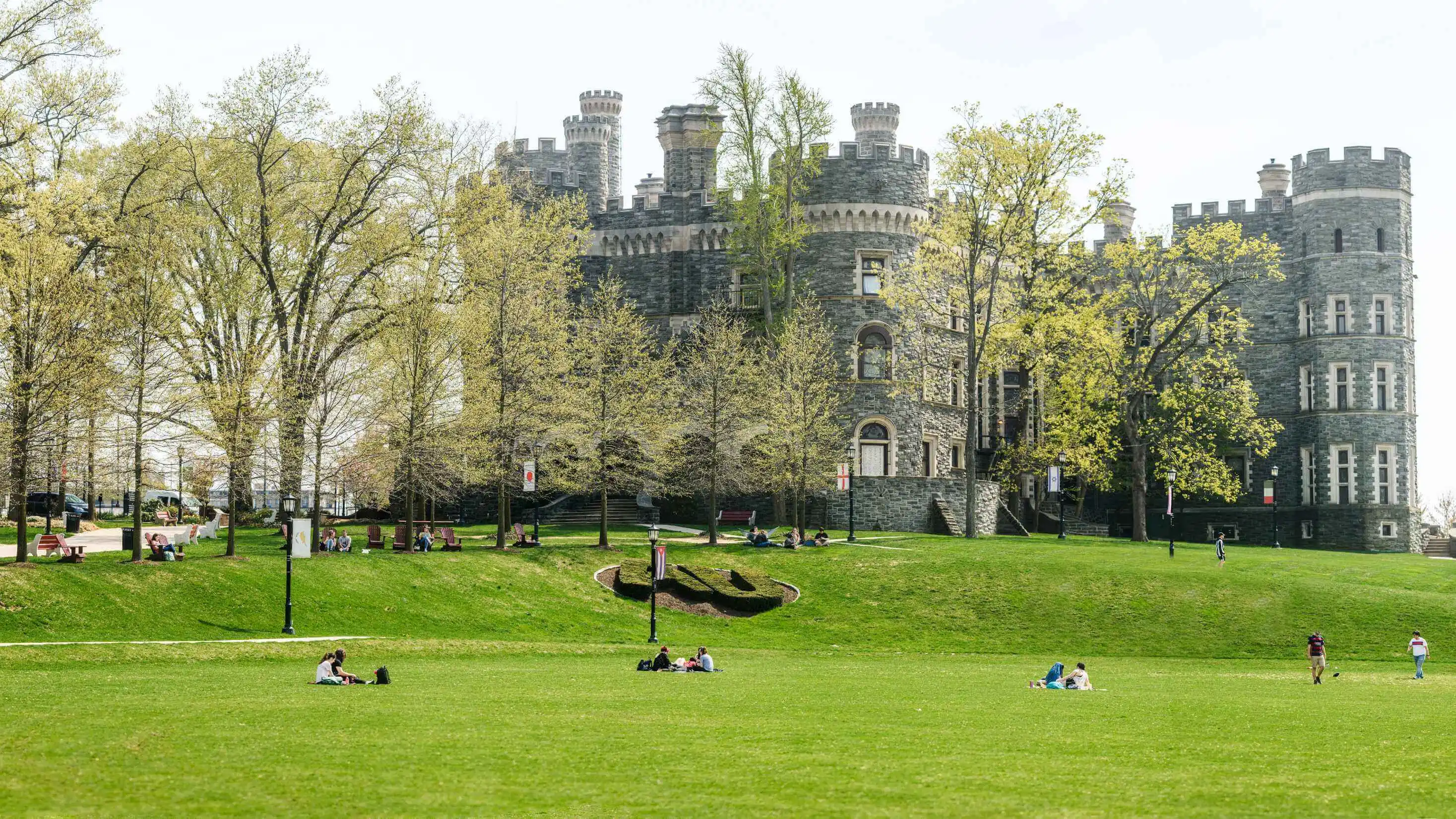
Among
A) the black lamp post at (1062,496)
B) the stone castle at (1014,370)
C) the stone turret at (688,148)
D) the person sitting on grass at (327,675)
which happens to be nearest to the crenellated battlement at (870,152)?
the stone castle at (1014,370)

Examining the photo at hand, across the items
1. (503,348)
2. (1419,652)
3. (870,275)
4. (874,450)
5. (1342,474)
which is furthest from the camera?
(1342,474)

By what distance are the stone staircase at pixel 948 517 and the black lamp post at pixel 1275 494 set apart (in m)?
13.5

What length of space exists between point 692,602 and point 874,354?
2107 cm

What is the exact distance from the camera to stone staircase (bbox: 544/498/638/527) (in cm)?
6391

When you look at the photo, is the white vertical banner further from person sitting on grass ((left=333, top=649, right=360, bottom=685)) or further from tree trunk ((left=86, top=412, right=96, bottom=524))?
person sitting on grass ((left=333, top=649, right=360, bottom=685))

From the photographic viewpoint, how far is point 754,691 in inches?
1039

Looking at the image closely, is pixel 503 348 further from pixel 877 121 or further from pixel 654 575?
pixel 877 121

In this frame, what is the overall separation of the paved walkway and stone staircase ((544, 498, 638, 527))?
15453 millimetres

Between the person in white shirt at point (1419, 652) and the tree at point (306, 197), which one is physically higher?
the tree at point (306, 197)

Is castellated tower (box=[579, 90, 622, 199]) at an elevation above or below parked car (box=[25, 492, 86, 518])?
above

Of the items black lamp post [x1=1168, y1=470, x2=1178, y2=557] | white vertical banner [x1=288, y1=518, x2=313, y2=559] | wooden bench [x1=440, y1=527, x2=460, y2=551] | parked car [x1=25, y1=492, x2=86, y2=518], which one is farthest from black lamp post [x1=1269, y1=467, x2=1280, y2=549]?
parked car [x1=25, y1=492, x2=86, y2=518]

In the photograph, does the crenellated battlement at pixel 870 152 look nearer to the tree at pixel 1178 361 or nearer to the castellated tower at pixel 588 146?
the tree at pixel 1178 361

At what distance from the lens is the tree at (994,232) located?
187 feet

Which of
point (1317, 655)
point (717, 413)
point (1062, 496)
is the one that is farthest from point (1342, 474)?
point (1317, 655)
